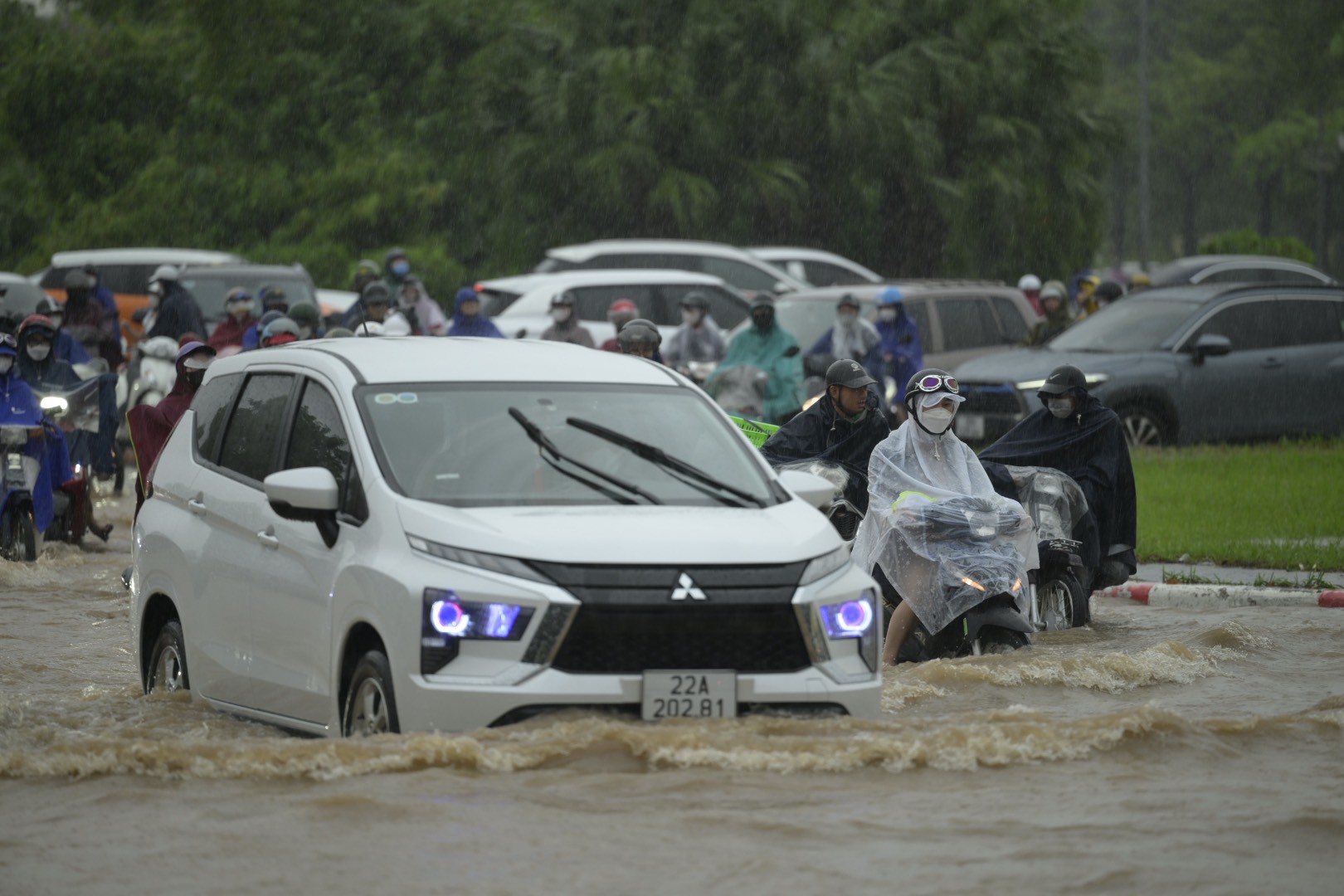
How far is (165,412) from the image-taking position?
43.8 ft

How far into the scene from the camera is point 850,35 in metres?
40.1

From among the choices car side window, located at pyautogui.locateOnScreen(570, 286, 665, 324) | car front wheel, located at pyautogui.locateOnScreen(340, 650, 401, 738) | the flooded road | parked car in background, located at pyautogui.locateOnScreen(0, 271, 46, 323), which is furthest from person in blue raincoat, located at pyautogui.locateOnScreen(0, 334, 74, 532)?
parked car in background, located at pyautogui.locateOnScreen(0, 271, 46, 323)

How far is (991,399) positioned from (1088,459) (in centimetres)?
864

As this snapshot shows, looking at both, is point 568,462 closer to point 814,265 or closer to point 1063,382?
point 1063,382

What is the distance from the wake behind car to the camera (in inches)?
279

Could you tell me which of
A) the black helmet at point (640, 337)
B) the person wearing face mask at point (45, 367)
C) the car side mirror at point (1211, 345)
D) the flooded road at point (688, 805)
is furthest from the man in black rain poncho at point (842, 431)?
the car side mirror at point (1211, 345)

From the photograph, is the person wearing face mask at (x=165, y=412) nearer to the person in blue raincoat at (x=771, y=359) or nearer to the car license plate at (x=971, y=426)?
the person in blue raincoat at (x=771, y=359)

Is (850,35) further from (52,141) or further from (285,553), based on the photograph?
(285,553)

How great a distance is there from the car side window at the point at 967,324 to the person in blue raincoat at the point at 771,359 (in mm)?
3714

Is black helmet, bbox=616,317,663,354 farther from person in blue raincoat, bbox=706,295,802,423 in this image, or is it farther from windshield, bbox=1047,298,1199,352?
windshield, bbox=1047,298,1199,352

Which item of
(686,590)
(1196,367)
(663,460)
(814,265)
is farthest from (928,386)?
(814,265)

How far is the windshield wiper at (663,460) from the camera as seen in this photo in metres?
7.95

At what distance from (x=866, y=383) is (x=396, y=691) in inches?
→ 211

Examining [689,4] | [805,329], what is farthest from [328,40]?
[805,329]
